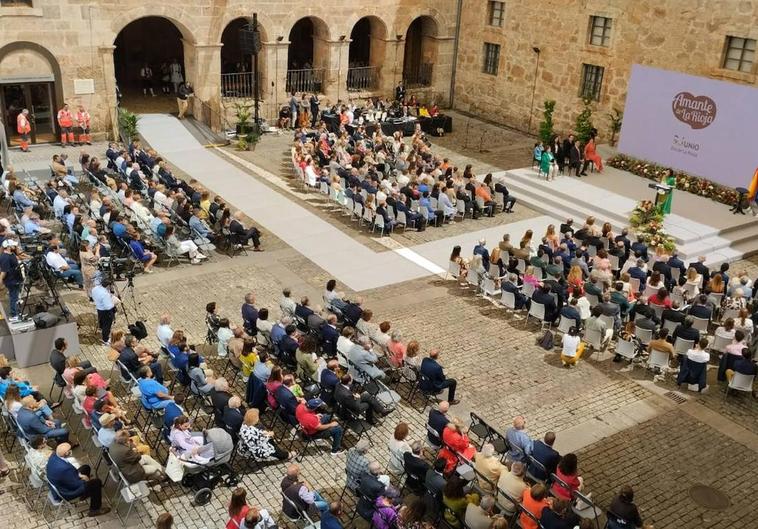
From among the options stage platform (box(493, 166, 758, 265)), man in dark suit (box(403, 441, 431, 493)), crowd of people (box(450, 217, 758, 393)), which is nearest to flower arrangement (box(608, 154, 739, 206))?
stage platform (box(493, 166, 758, 265))

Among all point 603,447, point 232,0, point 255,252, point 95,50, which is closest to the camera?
point 603,447

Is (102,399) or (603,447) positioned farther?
(603,447)

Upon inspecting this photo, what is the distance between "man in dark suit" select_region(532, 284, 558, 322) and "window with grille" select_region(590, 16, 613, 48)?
1623cm

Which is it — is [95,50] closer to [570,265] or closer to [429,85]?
[429,85]

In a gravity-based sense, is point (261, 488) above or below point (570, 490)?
below

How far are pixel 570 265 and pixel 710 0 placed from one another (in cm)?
1301

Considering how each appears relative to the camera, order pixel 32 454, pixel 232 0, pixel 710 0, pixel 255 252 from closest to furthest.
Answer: pixel 32 454 < pixel 255 252 < pixel 710 0 < pixel 232 0

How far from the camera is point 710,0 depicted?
80.7 ft

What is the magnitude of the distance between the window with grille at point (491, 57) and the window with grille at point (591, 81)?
5.03m

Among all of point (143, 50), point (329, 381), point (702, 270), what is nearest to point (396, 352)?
point (329, 381)

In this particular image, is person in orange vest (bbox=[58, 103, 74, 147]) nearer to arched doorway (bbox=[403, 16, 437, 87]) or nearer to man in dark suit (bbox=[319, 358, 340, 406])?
arched doorway (bbox=[403, 16, 437, 87])

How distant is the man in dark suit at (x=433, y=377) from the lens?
42.0ft

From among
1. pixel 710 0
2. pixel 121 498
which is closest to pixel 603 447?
pixel 121 498

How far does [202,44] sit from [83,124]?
5.51m
